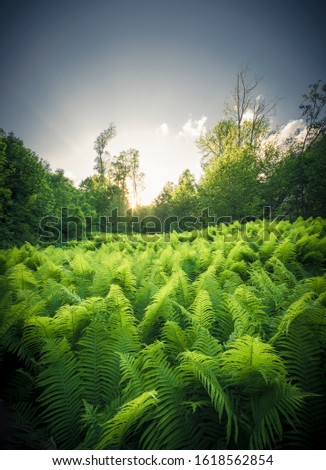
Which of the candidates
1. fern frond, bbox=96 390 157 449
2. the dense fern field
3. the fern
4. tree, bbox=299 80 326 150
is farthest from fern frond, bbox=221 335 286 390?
tree, bbox=299 80 326 150

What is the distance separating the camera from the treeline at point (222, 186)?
41.4 feet

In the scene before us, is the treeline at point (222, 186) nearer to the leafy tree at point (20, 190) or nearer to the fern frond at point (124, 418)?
the leafy tree at point (20, 190)

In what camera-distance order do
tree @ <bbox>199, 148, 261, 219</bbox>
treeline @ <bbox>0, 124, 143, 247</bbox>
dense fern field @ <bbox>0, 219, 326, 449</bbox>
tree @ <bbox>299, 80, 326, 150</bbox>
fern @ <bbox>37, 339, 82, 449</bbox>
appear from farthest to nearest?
tree @ <bbox>299, 80, 326, 150</bbox> → tree @ <bbox>199, 148, 261, 219</bbox> → treeline @ <bbox>0, 124, 143, 247</bbox> → fern @ <bbox>37, 339, 82, 449</bbox> → dense fern field @ <bbox>0, 219, 326, 449</bbox>

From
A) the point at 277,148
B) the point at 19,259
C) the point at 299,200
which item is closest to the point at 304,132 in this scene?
the point at 277,148

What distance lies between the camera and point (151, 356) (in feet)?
4.62

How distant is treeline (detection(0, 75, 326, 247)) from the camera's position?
12609 millimetres

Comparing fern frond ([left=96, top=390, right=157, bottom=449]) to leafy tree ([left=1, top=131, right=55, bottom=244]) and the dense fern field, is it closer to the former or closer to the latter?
the dense fern field

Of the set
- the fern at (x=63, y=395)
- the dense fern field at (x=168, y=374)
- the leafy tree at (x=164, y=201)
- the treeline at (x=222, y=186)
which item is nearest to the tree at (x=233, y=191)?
the treeline at (x=222, y=186)

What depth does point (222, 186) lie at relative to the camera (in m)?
15.8

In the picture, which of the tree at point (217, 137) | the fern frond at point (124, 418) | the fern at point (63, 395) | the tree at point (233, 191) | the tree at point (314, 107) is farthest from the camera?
the tree at point (217, 137)

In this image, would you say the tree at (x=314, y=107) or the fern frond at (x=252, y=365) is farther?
the tree at (x=314, y=107)

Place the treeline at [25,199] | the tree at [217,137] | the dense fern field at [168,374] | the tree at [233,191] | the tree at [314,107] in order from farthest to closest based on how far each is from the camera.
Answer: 1. the tree at [217,137]
2. the tree at [314,107]
3. the tree at [233,191]
4. the treeline at [25,199]
5. the dense fern field at [168,374]
